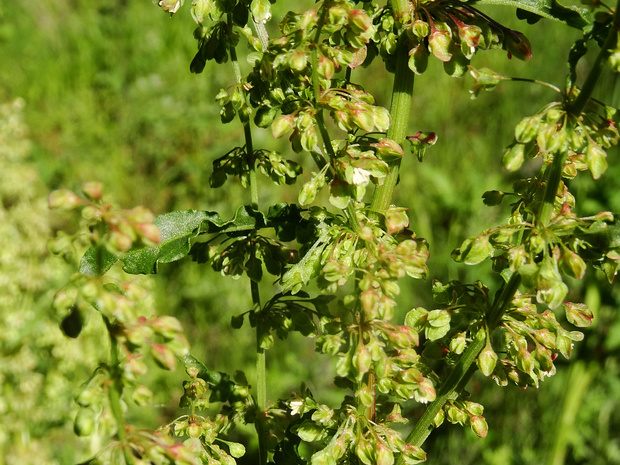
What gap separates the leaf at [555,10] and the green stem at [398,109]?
171mm

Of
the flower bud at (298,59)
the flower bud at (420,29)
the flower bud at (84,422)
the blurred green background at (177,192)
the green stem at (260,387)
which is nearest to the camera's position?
the flower bud at (84,422)

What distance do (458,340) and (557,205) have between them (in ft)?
0.98

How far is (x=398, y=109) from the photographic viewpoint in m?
1.20

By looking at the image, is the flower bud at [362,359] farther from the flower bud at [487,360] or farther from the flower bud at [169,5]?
the flower bud at [169,5]

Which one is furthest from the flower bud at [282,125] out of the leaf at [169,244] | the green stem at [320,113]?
the leaf at [169,244]

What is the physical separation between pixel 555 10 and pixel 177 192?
13.2 ft

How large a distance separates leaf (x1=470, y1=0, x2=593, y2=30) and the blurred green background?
1563 mm

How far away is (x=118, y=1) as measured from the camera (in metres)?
6.60

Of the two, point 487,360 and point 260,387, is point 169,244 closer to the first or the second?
point 260,387

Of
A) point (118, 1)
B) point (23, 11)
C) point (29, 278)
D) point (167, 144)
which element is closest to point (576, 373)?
point (29, 278)

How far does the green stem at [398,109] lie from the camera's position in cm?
119

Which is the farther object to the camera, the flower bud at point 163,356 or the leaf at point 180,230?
the leaf at point 180,230

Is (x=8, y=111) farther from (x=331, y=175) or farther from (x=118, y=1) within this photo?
(x=118, y=1)

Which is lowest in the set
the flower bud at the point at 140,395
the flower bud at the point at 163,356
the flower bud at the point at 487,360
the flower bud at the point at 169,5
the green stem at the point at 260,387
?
the green stem at the point at 260,387
